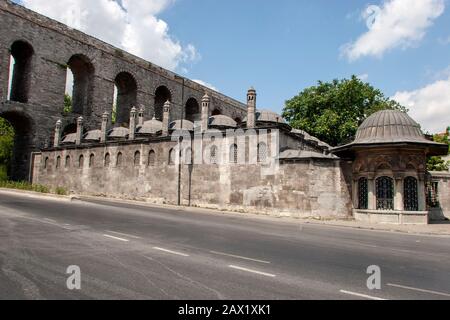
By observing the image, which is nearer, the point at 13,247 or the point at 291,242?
the point at 13,247

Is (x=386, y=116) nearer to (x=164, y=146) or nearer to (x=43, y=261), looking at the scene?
(x=164, y=146)

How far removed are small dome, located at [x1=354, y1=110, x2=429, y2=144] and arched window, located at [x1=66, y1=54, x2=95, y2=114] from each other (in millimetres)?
32456

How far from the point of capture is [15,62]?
37656mm

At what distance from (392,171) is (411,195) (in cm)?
171

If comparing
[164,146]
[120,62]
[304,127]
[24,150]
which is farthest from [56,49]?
[304,127]

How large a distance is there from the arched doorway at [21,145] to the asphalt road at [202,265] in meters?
28.5

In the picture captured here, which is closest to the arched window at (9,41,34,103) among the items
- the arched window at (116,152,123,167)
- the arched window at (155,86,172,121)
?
the arched window at (116,152,123,167)

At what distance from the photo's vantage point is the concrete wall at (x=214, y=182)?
67.9 feet

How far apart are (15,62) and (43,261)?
39.2 metres

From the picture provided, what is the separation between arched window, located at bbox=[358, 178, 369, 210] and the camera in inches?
788

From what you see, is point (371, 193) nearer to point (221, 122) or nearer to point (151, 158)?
point (221, 122)

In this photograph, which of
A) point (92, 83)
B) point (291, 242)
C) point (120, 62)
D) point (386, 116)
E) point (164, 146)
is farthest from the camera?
point (120, 62)

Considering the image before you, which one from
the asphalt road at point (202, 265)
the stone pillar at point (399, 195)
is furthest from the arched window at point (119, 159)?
the stone pillar at point (399, 195)

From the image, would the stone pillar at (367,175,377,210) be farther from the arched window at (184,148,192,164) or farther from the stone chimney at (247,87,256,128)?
the arched window at (184,148,192,164)
